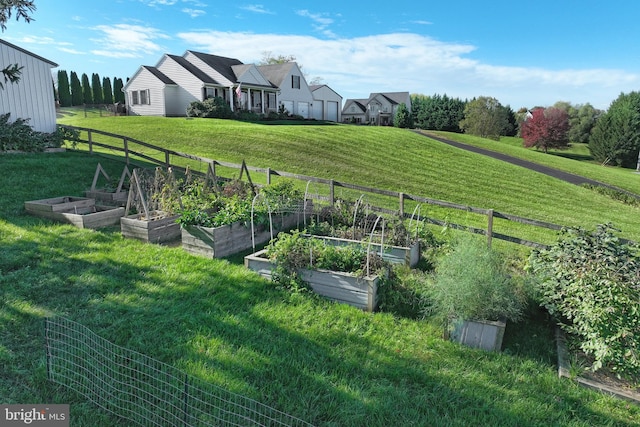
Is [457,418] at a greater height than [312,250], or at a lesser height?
lesser

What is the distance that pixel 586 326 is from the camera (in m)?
3.76

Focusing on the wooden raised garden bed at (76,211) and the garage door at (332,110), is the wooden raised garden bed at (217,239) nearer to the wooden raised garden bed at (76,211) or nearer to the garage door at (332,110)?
the wooden raised garden bed at (76,211)

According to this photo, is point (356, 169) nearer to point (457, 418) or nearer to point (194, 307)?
point (194, 307)

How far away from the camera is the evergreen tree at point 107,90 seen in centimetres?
4494

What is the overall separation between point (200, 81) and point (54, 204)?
81.0 ft

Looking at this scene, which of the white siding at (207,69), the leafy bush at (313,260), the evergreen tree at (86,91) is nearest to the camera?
the leafy bush at (313,260)

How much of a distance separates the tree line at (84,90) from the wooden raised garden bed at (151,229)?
44961 mm

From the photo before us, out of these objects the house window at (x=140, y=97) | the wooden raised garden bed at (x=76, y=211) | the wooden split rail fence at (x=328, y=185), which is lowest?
Result: the wooden raised garden bed at (x=76, y=211)

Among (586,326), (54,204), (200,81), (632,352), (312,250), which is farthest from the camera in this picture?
(200,81)

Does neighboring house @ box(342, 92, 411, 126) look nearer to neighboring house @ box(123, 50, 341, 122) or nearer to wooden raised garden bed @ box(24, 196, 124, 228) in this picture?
neighboring house @ box(123, 50, 341, 122)

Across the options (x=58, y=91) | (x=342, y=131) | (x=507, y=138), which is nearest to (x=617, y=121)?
(x=507, y=138)

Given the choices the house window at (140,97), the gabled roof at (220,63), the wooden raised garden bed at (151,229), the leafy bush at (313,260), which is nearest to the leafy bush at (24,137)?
the wooden raised garden bed at (151,229)

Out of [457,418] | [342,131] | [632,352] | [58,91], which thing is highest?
[58,91]

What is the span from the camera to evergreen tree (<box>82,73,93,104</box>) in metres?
44.2
